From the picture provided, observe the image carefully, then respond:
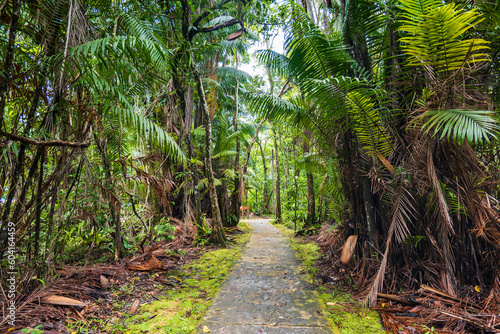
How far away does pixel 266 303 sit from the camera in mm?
2666

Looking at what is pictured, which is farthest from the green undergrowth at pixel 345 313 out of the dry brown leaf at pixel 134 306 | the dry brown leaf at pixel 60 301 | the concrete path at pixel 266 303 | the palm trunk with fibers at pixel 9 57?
the palm trunk with fibers at pixel 9 57

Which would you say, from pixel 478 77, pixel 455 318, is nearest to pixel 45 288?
pixel 455 318

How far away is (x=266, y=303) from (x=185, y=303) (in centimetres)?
90

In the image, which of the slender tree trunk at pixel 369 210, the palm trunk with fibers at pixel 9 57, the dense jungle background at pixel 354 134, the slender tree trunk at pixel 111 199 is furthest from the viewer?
the slender tree trunk at pixel 111 199

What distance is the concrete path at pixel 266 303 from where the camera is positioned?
86.0 inches

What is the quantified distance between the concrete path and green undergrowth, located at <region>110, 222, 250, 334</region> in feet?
0.48

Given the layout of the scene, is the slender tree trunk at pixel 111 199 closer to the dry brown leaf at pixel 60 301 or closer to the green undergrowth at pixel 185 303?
the green undergrowth at pixel 185 303

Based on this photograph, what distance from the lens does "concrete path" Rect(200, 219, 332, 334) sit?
2.19m

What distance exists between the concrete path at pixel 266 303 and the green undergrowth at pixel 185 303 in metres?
0.15

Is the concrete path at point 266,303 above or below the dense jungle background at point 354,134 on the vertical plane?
below

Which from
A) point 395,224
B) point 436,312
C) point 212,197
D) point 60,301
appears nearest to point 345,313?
point 436,312

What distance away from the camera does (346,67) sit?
3.15 m

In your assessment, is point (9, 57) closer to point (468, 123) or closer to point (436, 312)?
point (468, 123)

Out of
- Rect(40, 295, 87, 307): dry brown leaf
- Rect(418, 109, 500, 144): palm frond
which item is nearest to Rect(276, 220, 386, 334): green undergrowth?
Rect(418, 109, 500, 144): palm frond
